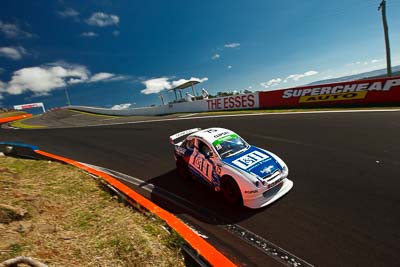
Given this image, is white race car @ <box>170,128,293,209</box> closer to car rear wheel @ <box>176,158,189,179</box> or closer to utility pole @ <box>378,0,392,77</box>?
car rear wheel @ <box>176,158,189,179</box>

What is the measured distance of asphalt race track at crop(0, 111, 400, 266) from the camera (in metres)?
3.49

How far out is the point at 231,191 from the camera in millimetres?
5039

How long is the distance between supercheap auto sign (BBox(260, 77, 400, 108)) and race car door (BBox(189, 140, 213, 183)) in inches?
551

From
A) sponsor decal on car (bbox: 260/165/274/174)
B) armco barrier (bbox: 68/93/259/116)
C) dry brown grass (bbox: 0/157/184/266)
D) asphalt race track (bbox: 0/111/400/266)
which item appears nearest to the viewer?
dry brown grass (bbox: 0/157/184/266)

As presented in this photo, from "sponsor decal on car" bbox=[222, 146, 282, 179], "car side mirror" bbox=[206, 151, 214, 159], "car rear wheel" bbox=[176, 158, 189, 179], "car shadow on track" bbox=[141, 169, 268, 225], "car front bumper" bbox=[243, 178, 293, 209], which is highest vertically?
"car side mirror" bbox=[206, 151, 214, 159]

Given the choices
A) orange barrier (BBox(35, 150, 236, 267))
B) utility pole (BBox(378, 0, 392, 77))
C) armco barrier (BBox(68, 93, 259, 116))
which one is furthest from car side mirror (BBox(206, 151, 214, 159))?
utility pole (BBox(378, 0, 392, 77))

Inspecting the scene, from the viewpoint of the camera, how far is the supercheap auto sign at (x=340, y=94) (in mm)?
13781

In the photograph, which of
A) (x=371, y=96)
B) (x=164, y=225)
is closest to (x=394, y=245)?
(x=164, y=225)

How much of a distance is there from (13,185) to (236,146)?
17.3 ft

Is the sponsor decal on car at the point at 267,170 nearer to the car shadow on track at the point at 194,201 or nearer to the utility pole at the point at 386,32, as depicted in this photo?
the car shadow on track at the point at 194,201

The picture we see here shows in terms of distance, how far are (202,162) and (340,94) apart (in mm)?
14285

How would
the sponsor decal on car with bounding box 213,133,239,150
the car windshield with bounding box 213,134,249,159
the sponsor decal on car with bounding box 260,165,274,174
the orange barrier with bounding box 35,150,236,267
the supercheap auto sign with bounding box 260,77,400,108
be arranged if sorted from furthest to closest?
1. the supercheap auto sign with bounding box 260,77,400,108
2. the sponsor decal on car with bounding box 213,133,239,150
3. the car windshield with bounding box 213,134,249,159
4. the sponsor decal on car with bounding box 260,165,274,174
5. the orange barrier with bounding box 35,150,236,267

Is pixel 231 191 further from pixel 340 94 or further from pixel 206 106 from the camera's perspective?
pixel 206 106

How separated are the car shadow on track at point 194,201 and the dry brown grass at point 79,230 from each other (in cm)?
108
